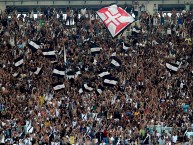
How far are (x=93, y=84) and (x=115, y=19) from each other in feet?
18.0

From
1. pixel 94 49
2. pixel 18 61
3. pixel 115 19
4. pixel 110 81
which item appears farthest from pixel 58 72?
pixel 115 19

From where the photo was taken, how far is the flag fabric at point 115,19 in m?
51.2

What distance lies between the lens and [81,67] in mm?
50688

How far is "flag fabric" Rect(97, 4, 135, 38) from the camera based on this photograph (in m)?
51.2

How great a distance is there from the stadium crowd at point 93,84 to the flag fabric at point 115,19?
1.77 m

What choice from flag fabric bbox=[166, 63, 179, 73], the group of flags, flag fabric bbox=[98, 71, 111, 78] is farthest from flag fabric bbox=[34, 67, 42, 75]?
flag fabric bbox=[166, 63, 179, 73]

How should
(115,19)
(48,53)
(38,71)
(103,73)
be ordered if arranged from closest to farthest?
(103,73) → (38,71) → (48,53) → (115,19)

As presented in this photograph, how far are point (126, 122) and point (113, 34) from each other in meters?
8.41

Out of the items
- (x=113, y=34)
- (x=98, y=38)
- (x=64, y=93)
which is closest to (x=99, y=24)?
(x=98, y=38)

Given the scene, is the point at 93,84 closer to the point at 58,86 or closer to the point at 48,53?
the point at 58,86

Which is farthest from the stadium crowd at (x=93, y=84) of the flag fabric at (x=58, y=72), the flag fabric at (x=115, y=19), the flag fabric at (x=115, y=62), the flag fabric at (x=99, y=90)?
the flag fabric at (x=115, y=19)

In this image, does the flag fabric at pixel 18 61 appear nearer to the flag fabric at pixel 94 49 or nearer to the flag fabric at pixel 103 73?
the flag fabric at pixel 103 73

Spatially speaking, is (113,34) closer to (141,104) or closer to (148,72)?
(148,72)

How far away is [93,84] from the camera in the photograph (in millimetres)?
48562
